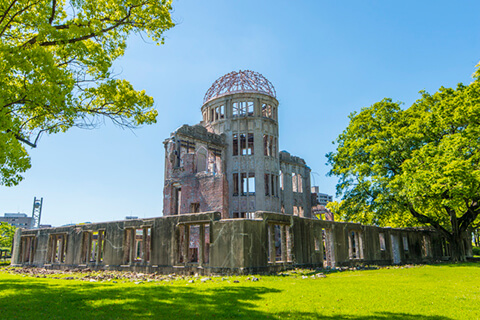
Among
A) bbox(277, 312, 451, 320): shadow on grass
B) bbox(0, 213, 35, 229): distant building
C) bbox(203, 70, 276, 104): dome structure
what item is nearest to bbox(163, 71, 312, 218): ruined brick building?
bbox(203, 70, 276, 104): dome structure

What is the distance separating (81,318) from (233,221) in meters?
9.77

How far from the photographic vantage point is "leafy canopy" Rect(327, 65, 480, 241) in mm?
20609

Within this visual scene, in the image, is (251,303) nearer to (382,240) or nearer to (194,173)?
(194,173)

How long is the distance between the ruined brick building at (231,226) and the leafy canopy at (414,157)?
2806 mm

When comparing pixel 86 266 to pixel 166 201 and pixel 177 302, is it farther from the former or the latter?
pixel 177 302

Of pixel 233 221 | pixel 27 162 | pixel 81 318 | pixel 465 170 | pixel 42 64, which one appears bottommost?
pixel 81 318

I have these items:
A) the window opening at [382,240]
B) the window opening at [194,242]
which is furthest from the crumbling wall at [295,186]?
the window opening at [194,242]

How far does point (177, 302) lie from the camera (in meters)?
7.66

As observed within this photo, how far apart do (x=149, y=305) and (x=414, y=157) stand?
803 inches

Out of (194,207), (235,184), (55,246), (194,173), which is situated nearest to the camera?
(55,246)

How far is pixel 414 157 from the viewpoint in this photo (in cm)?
2275

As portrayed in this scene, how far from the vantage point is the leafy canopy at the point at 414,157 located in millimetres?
20609

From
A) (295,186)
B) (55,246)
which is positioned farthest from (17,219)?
(295,186)

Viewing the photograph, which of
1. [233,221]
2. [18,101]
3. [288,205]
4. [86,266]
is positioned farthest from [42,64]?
[288,205]
